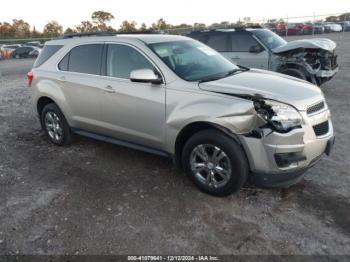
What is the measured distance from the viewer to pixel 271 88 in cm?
367

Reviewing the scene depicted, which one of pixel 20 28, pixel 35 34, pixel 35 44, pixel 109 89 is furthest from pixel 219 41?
pixel 20 28

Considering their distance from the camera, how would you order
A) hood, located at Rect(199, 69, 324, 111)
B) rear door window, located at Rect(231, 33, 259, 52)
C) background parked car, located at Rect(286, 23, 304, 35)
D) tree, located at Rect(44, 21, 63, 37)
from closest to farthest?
hood, located at Rect(199, 69, 324, 111) < rear door window, located at Rect(231, 33, 259, 52) < background parked car, located at Rect(286, 23, 304, 35) < tree, located at Rect(44, 21, 63, 37)

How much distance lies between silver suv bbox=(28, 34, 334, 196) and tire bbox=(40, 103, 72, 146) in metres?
0.11

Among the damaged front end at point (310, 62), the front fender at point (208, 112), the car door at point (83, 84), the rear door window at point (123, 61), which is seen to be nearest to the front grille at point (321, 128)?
the front fender at point (208, 112)

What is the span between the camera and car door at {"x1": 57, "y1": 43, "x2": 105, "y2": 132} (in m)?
4.70

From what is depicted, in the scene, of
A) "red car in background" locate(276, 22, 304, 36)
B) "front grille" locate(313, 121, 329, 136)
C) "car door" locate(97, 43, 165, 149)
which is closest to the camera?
"front grille" locate(313, 121, 329, 136)

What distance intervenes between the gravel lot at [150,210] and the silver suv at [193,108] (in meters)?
0.35

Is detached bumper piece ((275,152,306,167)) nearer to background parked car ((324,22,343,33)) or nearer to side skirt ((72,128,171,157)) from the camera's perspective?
side skirt ((72,128,171,157))

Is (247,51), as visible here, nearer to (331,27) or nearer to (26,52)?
(26,52)

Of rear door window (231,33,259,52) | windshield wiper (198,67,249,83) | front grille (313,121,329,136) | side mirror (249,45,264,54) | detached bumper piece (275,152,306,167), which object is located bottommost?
detached bumper piece (275,152,306,167)

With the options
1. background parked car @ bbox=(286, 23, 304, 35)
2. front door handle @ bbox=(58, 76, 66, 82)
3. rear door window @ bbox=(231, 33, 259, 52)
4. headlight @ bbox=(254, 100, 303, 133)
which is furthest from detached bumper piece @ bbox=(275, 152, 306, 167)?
background parked car @ bbox=(286, 23, 304, 35)

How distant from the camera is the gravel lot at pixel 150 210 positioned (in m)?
3.10

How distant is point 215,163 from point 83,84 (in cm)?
232

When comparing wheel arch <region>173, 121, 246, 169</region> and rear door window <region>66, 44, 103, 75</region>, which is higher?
rear door window <region>66, 44, 103, 75</region>
